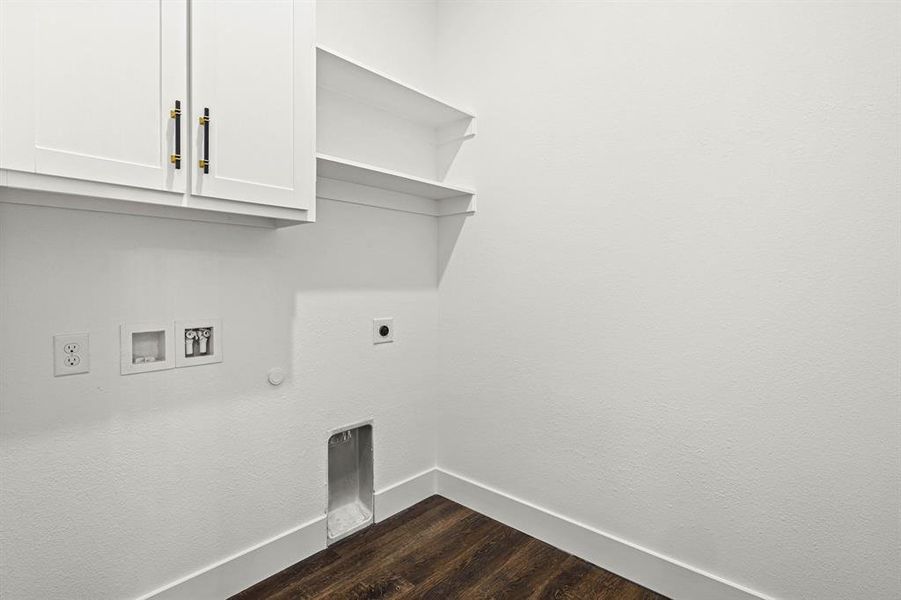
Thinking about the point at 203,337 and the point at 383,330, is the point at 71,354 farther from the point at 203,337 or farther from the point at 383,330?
the point at 383,330

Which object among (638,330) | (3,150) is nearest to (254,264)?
(3,150)

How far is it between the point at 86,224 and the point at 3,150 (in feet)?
1.23

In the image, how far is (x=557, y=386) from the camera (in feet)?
6.53

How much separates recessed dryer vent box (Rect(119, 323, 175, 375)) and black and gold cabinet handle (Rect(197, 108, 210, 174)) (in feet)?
1.82

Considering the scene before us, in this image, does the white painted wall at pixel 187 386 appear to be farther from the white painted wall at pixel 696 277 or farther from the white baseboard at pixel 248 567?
the white painted wall at pixel 696 277

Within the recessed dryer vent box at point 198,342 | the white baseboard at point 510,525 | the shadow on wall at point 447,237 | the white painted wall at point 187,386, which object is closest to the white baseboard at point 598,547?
the white baseboard at point 510,525

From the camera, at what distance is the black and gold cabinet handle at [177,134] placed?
4.06 feet

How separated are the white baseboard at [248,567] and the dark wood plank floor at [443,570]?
0.11 feet

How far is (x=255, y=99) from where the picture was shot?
4.58 ft

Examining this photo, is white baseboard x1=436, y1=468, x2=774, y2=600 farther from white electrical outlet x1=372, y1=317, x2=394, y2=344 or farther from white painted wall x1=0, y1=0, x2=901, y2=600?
white electrical outlet x1=372, y1=317, x2=394, y2=344

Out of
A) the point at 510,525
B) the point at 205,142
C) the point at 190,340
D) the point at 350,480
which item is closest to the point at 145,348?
the point at 190,340

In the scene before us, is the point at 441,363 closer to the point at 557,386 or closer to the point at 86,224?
the point at 557,386

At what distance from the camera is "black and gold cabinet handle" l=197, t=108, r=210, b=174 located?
1286 mm

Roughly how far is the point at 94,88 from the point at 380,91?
1.09m
